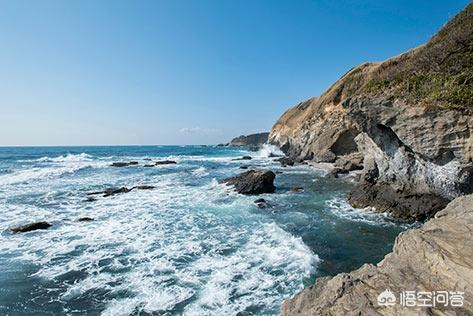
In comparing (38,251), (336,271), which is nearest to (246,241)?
(336,271)

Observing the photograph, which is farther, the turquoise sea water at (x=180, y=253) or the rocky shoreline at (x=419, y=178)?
the turquoise sea water at (x=180, y=253)

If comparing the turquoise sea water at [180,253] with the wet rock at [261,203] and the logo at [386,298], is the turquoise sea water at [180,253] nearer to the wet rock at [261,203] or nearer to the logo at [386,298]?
the wet rock at [261,203]

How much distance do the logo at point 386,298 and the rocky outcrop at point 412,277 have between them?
0.22 feet

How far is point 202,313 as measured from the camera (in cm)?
794

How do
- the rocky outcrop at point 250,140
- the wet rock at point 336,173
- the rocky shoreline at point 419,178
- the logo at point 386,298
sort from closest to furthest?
the logo at point 386,298, the rocky shoreline at point 419,178, the wet rock at point 336,173, the rocky outcrop at point 250,140

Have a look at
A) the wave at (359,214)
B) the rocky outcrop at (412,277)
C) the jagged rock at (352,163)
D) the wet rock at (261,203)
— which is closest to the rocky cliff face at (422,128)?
the wave at (359,214)

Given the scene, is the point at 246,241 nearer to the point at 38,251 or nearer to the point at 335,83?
the point at 38,251

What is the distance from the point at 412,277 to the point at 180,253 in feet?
29.3

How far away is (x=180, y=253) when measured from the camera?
12.1 meters

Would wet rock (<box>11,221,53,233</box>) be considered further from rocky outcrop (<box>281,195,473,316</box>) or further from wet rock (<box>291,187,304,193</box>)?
wet rock (<box>291,187,304,193</box>)

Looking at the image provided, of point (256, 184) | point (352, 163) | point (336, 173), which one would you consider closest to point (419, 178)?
point (256, 184)

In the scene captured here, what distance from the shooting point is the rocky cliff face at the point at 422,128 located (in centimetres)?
1394

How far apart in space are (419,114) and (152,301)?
1460 centimetres

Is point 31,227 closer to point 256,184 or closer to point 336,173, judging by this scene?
point 256,184
